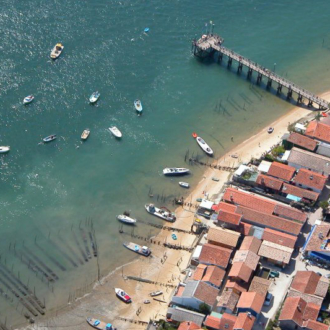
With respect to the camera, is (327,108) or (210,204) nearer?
(210,204)

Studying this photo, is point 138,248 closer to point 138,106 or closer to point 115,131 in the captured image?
point 115,131

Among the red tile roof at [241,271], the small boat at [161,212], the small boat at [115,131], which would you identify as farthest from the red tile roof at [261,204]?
the small boat at [115,131]

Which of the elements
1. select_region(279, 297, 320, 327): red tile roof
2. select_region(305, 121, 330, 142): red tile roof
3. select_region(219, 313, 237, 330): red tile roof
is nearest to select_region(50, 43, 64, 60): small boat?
select_region(305, 121, 330, 142): red tile roof

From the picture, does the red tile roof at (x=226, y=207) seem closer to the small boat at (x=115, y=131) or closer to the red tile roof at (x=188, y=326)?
the red tile roof at (x=188, y=326)

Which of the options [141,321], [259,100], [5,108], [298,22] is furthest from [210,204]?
[298,22]

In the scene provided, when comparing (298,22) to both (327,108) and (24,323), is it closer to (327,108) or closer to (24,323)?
(327,108)

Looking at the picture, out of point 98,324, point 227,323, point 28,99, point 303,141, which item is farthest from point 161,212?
point 28,99
